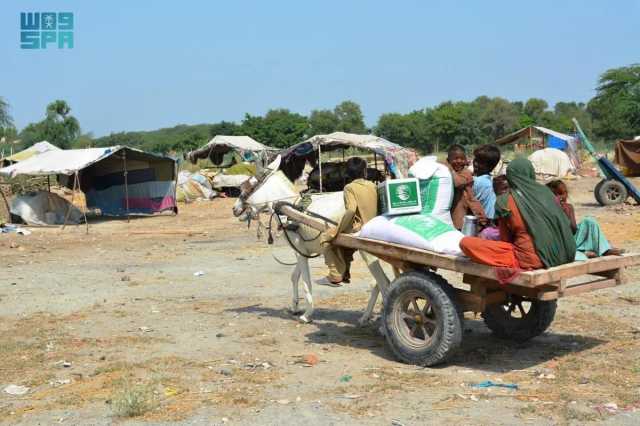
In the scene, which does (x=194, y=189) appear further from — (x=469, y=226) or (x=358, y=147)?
(x=469, y=226)

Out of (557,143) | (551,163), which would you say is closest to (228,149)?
(551,163)

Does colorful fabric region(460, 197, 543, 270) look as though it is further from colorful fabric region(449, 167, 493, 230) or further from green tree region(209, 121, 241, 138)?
green tree region(209, 121, 241, 138)

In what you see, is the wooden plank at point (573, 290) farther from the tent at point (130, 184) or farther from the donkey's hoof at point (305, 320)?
the tent at point (130, 184)

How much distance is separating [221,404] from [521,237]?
258 centimetres

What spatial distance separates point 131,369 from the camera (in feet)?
21.5

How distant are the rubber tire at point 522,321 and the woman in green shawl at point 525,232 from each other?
1.19m

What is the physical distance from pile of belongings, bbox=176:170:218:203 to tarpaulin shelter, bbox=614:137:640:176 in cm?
1637

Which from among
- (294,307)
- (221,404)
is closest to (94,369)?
(221,404)

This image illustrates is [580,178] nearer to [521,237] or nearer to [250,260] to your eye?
[250,260]

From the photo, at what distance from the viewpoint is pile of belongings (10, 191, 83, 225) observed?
74.8ft

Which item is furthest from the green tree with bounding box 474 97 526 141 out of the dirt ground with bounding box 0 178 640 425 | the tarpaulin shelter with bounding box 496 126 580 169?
the dirt ground with bounding box 0 178 640 425

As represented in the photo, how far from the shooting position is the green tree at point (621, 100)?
150 feet

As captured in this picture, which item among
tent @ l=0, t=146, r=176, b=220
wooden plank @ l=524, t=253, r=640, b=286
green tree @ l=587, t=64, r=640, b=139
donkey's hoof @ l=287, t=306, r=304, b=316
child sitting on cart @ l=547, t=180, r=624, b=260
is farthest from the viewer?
green tree @ l=587, t=64, r=640, b=139

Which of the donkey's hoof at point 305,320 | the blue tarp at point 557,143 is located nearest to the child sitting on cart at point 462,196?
the donkey's hoof at point 305,320
